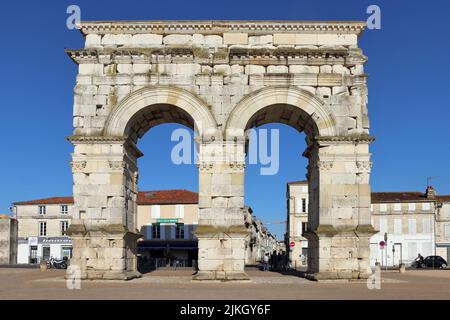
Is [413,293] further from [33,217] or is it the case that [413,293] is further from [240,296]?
[33,217]

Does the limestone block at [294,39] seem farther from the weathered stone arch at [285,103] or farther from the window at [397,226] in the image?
the window at [397,226]

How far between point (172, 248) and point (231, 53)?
113 feet

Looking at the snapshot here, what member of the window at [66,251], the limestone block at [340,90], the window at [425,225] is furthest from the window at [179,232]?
the limestone block at [340,90]

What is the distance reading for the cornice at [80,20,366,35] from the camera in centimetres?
2495

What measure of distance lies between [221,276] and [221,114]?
243 inches

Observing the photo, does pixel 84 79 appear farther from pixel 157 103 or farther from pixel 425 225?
pixel 425 225

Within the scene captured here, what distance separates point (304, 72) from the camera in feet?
80.7

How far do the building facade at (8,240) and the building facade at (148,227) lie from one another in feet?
13.9

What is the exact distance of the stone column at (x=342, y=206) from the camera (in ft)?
76.7

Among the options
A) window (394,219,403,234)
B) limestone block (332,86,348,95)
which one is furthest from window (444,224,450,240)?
limestone block (332,86,348,95)

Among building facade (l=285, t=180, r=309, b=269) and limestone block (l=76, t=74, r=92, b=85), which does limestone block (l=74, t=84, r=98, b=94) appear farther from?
building facade (l=285, t=180, r=309, b=269)

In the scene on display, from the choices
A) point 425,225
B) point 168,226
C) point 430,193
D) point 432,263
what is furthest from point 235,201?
point 430,193
